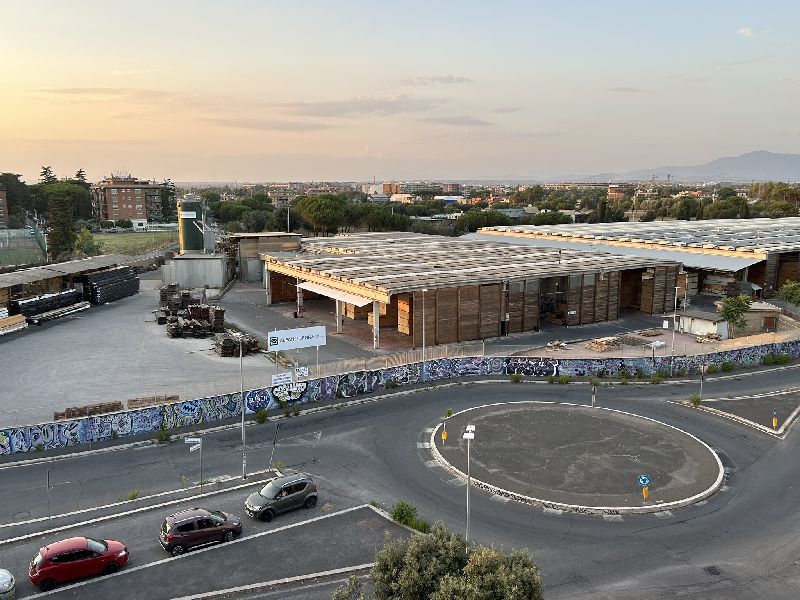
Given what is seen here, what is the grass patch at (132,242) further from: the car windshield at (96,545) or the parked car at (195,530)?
the car windshield at (96,545)

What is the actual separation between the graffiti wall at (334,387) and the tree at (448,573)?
20291 mm

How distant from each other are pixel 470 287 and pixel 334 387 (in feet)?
55.0

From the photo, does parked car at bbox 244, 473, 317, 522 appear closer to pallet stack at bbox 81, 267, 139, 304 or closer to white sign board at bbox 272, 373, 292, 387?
white sign board at bbox 272, 373, 292, 387

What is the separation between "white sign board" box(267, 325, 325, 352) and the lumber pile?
21.4 metres

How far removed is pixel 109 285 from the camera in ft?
234

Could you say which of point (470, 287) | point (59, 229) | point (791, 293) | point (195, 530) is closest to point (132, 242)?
point (59, 229)

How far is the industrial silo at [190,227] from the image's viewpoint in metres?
87.0

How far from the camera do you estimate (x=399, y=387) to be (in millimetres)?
39312

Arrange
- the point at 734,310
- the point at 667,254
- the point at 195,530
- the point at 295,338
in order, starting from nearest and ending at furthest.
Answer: the point at 195,530 → the point at 295,338 → the point at 734,310 → the point at 667,254

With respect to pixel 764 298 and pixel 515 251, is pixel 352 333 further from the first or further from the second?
pixel 764 298

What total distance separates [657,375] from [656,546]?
71.4 feet

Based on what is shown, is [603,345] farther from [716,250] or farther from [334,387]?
[716,250]

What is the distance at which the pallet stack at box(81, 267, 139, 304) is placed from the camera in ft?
226

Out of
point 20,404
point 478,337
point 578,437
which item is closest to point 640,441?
→ point 578,437
